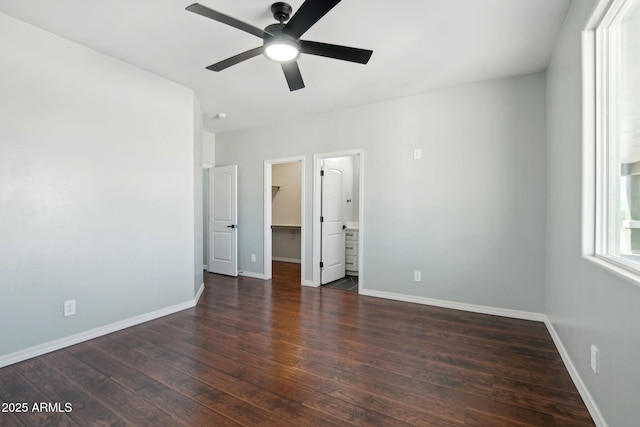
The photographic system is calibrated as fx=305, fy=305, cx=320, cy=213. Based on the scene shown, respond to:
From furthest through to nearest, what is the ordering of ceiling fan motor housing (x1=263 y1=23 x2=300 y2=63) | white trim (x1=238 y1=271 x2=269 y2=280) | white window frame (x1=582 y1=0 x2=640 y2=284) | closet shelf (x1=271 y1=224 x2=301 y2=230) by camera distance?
closet shelf (x1=271 y1=224 x2=301 y2=230), white trim (x1=238 y1=271 x2=269 y2=280), ceiling fan motor housing (x1=263 y1=23 x2=300 y2=63), white window frame (x1=582 y1=0 x2=640 y2=284)

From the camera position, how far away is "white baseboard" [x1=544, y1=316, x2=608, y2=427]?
64.7 inches

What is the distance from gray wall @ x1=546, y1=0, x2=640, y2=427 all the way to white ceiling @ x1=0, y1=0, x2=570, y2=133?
374mm

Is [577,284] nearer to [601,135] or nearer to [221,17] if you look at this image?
[601,135]

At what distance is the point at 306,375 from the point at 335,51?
2299 mm

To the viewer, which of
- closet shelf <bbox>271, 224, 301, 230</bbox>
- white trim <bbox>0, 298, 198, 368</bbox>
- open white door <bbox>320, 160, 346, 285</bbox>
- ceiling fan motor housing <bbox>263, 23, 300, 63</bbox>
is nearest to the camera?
ceiling fan motor housing <bbox>263, 23, 300, 63</bbox>

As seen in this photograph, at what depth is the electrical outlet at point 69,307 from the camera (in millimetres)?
2633

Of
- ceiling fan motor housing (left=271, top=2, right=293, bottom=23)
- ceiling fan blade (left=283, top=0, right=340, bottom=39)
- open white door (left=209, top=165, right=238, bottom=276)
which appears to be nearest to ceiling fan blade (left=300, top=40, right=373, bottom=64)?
ceiling fan blade (left=283, top=0, right=340, bottom=39)

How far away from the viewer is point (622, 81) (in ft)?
5.53

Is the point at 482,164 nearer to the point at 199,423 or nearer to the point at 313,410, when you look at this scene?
the point at 313,410

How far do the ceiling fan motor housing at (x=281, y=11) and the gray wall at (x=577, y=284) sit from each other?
1.87m

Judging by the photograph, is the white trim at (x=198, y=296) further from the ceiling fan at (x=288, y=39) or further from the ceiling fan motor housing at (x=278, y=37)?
the ceiling fan motor housing at (x=278, y=37)

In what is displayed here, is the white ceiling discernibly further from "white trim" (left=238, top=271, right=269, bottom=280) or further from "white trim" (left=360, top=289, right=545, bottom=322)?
"white trim" (left=238, top=271, right=269, bottom=280)

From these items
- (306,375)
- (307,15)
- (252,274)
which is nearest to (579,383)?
(306,375)

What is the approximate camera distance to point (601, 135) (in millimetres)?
1846
